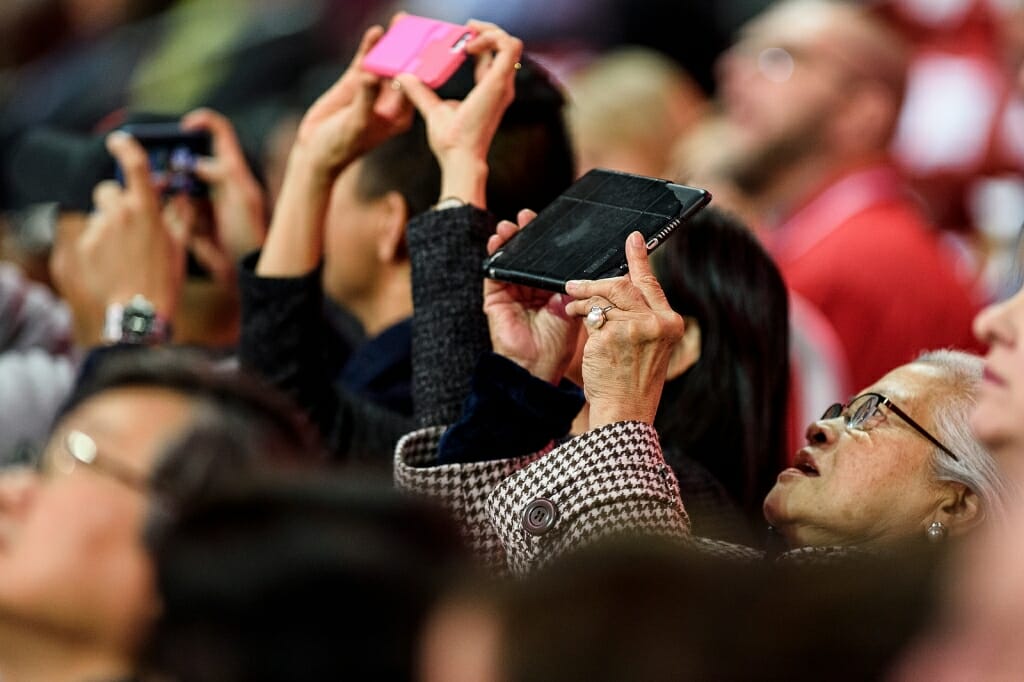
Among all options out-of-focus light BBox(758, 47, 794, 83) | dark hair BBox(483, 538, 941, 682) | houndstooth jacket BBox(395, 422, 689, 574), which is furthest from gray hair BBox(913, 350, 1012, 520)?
out-of-focus light BBox(758, 47, 794, 83)

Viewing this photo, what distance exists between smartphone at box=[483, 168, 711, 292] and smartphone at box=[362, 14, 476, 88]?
286 mm

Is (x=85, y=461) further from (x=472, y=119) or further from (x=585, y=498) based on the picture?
(x=472, y=119)

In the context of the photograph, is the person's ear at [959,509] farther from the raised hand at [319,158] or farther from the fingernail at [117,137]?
the fingernail at [117,137]

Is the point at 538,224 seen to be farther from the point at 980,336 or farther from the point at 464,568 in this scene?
the point at 464,568

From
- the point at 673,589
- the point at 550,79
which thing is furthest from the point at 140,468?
the point at 550,79

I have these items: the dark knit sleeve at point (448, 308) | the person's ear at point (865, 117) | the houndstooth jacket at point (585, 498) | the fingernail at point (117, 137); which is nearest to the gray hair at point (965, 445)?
the houndstooth jacket at point (585, 498)

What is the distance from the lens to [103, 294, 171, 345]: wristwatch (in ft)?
8.47

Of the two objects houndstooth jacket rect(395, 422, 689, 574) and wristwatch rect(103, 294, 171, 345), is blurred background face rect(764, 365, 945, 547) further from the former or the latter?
wristwatch rect(103, 294, 171, 345)

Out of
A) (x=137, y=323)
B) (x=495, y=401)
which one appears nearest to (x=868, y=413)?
(x=495, y=401)

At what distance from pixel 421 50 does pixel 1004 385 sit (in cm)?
101

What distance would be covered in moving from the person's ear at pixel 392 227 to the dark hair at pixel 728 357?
0.51 meters

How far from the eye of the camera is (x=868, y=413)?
185cm

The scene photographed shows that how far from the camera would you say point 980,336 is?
1.52 m

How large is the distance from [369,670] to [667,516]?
0.59 metres
